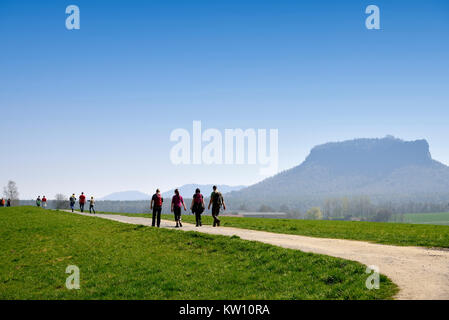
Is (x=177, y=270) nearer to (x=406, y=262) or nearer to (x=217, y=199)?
(x=406, y=262)

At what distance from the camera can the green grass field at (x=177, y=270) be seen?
38.3 feet

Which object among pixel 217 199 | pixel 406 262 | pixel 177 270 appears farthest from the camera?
pixel 217 199

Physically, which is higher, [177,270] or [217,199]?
[217,199]

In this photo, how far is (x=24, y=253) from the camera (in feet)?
70.8

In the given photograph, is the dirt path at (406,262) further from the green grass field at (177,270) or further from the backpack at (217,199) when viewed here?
the backpack at (217,199)

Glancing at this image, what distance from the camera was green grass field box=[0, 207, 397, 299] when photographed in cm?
1167

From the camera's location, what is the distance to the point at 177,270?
14.8 metres

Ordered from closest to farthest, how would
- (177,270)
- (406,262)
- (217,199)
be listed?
(406,262), (177,270), (217,199)

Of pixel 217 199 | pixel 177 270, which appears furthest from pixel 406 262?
pixel 217 199

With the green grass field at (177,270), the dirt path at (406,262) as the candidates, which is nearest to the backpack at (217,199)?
the green grass field at (177,270)

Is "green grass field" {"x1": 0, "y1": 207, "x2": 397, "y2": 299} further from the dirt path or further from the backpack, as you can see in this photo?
the backpack

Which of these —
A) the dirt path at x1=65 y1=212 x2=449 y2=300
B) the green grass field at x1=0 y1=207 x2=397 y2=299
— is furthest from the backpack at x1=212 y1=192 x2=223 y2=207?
the dirt path at x1=65 y1=212 x2=449 y2=300
